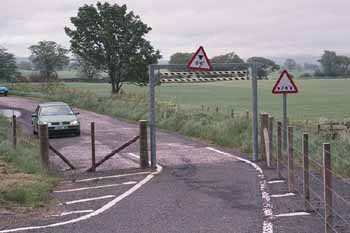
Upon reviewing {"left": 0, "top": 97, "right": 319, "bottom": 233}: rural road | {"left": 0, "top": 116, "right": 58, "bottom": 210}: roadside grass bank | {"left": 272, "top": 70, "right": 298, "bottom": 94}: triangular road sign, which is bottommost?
{"left": 0, "top": 97, "right": 319, "bottom": 233}: rural road

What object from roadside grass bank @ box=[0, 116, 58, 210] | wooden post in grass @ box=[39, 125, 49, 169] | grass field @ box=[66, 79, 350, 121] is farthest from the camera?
grass field @ box=[66, 79, 350, 121]

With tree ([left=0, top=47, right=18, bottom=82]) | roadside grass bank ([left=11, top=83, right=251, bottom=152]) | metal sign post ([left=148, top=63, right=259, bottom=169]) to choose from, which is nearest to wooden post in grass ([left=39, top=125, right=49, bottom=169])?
metal sign post ([left=148, top=63, right=259, bottom=169])

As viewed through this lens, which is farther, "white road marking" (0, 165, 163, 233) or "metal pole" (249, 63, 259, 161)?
"metal pole" (249, 63, 259, 161)

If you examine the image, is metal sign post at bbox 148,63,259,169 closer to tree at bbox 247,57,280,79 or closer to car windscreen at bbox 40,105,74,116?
tree at bbox 247,57,280,79

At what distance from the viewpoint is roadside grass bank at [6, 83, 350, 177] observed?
15.5m

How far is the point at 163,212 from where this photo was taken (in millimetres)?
9266

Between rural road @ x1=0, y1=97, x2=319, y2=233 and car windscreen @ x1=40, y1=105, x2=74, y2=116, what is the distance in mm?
6388

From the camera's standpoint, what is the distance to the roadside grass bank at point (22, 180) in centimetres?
996

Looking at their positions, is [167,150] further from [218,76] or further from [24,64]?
[24,64]

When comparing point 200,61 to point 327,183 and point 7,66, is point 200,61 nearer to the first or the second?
point 327,183

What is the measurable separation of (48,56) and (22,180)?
10506 cm

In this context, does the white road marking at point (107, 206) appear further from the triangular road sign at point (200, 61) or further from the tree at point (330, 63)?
the tree at point (330, 63)

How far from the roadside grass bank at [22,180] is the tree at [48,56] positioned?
9736 centimetres

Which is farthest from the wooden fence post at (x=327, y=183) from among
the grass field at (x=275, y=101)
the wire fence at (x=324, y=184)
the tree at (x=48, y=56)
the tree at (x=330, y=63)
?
the tree at (x=330, y=63)
